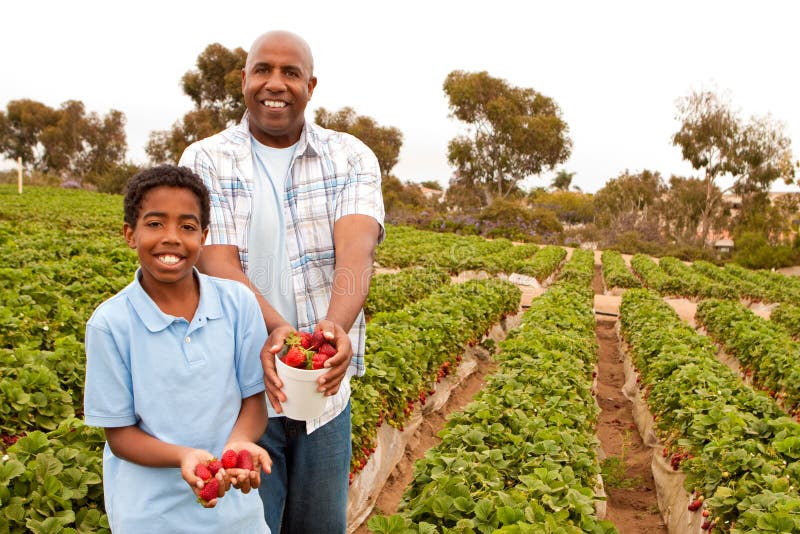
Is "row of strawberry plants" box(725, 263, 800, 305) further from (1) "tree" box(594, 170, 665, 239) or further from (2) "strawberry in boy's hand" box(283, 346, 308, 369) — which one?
(1) "tree" box(594, 170, 665, 239)

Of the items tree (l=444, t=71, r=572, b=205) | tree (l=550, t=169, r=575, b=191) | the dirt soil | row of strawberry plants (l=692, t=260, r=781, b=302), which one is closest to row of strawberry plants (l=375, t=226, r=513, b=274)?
the dirt soil

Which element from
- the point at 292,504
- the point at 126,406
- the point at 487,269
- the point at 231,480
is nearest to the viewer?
the point at 231,480

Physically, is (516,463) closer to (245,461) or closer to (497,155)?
(245,461)

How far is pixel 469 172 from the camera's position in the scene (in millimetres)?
48625

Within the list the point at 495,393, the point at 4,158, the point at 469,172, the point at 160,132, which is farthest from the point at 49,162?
the point at 495,393

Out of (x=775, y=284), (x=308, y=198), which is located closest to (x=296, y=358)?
(x=308, y=198)

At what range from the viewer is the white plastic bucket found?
5.00 feet

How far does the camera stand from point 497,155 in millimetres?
47719

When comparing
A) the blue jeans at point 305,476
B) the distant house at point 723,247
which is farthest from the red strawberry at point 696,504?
the distant house at point 723,247

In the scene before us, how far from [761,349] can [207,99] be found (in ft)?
155

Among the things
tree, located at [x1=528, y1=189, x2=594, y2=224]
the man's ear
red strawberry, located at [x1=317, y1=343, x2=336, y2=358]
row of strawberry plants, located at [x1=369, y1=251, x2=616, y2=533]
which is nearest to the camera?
red strawberry, located at [x1=317, y1=343, x2=336, y2=358]

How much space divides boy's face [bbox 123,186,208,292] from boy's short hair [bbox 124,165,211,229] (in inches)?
0.5

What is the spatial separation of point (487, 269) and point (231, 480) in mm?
15066

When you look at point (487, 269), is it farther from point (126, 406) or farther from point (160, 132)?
point (160, 132)
